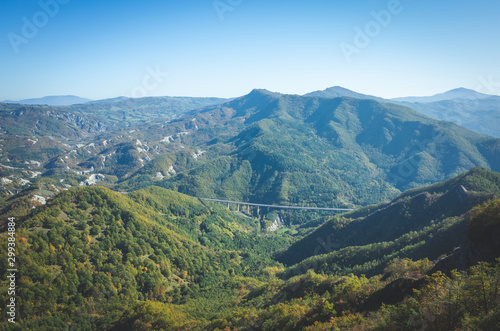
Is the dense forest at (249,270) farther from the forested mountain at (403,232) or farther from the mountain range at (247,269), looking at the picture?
the forested mountain at (403,232)

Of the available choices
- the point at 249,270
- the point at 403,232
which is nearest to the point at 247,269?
the point at 249,270

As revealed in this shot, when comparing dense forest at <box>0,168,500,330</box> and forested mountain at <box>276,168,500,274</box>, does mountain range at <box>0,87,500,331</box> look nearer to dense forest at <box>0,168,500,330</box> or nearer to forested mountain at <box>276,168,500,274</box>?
dense forest at <box>0,168,500,330</box>

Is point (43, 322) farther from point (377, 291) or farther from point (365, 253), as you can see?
point (365, 253)

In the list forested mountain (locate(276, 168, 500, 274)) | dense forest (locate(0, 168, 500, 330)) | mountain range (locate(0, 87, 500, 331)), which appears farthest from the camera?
forested mountain (locate(276, 168, 500, 274))

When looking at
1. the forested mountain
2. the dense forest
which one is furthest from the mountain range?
the forested mountain

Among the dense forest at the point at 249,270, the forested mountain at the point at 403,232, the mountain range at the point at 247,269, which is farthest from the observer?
the forested mountain at the point at 403,232

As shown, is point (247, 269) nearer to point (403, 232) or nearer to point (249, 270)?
point (249, 270)

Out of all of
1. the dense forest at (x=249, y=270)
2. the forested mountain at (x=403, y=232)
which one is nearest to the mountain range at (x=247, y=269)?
the dense forest at (x=249, y=270)

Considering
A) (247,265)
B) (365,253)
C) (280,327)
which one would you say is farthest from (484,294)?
(247,265)
